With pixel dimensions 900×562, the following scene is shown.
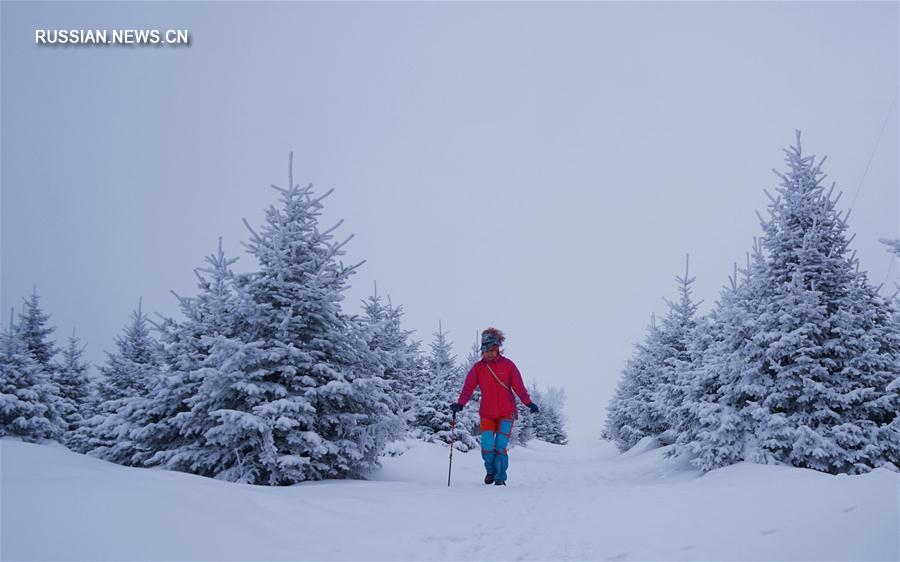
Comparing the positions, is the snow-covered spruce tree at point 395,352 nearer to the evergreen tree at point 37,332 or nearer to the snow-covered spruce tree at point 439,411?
the snow-covered spruce tree at point 439,411

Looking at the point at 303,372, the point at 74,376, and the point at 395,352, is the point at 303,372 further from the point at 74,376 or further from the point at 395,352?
the point at 74,376

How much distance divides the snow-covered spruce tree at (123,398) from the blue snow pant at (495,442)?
577 centimetres

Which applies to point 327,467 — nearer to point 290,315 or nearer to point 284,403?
point 284,403

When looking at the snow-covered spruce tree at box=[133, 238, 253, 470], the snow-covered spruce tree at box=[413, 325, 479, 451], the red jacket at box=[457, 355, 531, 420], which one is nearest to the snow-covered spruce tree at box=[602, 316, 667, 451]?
the snow-covered spruce tree at box=[413, 325, 479, 451]

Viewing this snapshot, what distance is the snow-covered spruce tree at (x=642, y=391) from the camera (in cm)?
2208

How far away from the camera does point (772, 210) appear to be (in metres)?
11.4

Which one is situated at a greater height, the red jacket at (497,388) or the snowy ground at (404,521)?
the red jacket at (497,388)

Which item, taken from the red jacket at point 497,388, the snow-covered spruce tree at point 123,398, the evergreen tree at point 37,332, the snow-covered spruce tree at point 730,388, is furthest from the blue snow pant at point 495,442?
the evergreen tree at point 37,332

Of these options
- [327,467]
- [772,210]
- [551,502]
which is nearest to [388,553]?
[551,502]

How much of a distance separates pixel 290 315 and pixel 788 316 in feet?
30.2
